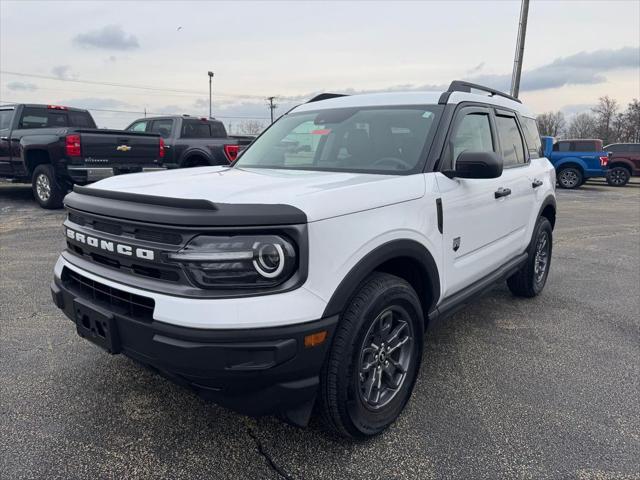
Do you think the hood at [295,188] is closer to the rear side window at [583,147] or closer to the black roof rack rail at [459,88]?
the black roof rack rail at [459,88]

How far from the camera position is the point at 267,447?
2496 mm

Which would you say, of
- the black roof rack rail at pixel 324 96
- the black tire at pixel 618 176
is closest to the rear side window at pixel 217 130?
the black roof rack rail at pixel 324 96

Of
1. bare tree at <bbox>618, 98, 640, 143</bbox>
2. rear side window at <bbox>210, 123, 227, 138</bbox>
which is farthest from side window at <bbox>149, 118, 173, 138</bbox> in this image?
bare tree at <bbox>618, 98, 640, 143</bbox>

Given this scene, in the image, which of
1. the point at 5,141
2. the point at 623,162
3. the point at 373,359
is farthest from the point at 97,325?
the point at 623,162

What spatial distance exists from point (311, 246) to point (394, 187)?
743 millimetres

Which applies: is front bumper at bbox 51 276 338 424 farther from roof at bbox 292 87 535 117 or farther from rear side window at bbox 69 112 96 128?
rear side window at bbox 69 112 96 128

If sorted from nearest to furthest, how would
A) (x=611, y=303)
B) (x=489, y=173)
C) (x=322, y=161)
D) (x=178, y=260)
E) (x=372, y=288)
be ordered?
1. (x=178, y=260)
2. (x=372, y=288)
3. (x=489, y=173)
4. (x=322, y=161)
5. (x=611, y=303)

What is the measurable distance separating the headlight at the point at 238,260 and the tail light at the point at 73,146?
26.7 feet

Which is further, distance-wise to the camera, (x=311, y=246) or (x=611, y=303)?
(x=611, y=303)

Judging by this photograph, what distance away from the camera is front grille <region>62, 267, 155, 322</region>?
217 cm

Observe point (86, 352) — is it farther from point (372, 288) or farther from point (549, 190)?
point (549, 190)

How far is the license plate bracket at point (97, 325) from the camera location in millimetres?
2234

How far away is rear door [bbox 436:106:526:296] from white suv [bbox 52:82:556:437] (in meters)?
0.02

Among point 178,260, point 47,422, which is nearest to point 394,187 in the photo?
point 178,260
